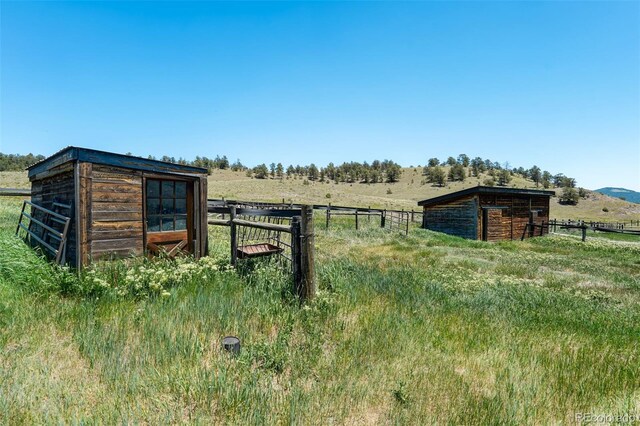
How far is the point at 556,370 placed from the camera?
369cm

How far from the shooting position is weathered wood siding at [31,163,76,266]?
22.7ft

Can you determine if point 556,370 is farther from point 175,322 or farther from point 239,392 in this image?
point 175,322

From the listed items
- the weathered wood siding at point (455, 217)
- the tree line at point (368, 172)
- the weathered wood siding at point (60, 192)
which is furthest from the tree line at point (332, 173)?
→ the weathered wood siding at point (60, 192)

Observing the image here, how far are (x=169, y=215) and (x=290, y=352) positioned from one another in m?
6.17

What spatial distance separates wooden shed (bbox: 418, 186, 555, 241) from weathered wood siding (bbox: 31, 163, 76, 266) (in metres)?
21.9

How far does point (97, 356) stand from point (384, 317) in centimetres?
376

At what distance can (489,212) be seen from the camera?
72.5 feet

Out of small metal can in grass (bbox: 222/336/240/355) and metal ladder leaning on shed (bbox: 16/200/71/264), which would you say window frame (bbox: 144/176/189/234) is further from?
small metal can in grass (bbox: 222/336/240/355)

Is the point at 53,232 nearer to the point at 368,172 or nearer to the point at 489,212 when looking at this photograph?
the point at 489,212

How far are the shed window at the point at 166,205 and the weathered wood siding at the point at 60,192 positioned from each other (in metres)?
1.55

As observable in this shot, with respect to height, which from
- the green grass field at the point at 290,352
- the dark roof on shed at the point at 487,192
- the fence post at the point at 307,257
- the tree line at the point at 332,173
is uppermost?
the tree line at the point at 332,173

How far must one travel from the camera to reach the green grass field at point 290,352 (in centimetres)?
275

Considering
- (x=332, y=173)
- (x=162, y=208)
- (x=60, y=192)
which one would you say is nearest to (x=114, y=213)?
(x=162, y=208)

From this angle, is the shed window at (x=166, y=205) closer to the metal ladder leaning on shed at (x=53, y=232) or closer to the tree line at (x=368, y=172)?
the metal ladder leaning on shed at (x=53, y=232)
